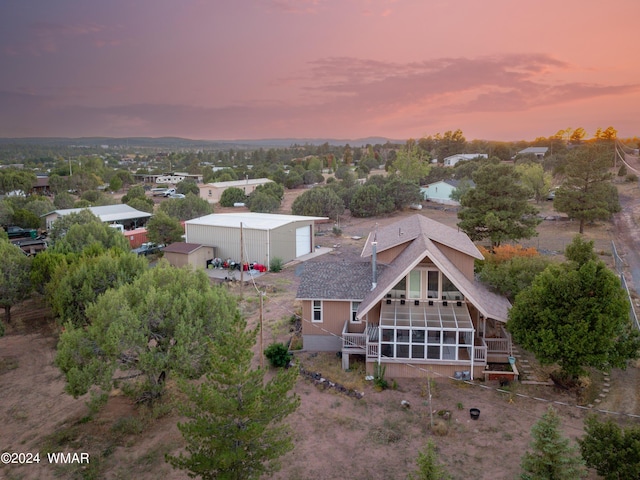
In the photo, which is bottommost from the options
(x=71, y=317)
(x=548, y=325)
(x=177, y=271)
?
(x=71, y=317)

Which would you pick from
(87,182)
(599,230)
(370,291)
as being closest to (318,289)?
(370,291)

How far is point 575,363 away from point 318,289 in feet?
33.8

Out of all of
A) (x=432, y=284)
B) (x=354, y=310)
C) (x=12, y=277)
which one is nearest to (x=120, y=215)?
(x=12, y=277)

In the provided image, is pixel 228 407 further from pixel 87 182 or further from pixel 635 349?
pixel 87 182

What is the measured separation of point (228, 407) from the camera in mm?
10508

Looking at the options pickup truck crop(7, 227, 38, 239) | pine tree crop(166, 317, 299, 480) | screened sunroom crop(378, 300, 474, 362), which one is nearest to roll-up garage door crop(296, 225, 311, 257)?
screened sunroom crop(378, 300, 474, 362)

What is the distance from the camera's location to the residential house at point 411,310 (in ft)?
60.5

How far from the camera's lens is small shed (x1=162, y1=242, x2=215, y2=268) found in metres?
36.5

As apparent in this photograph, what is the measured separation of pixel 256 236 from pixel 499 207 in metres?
18.7

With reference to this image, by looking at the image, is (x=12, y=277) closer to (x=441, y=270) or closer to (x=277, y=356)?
(x=277, y=356)

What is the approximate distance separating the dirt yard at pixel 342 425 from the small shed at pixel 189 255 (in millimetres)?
15773

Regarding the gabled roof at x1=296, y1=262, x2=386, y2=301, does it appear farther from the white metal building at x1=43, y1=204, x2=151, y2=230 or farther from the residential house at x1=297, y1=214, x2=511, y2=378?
the white metal building at x1=43, y1=204, x2=151, y2=230

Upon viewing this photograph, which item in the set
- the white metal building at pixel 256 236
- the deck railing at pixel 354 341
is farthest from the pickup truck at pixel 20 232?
the deck railing at pixel 354 341

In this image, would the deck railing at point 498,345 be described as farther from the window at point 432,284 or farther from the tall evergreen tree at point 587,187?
the tall evergreen tree at point 587,187
